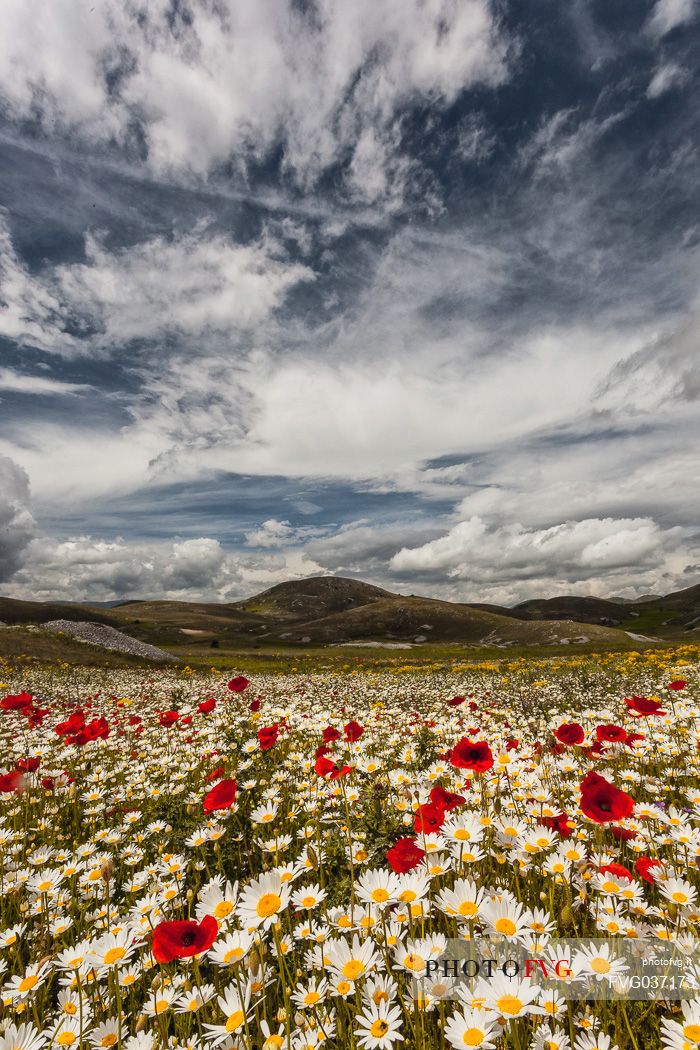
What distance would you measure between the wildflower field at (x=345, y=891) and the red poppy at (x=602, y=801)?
1 centimetres

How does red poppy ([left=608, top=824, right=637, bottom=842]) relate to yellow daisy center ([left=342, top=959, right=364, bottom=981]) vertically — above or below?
below

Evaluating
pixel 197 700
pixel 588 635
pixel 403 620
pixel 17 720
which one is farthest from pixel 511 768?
pixel 403 620

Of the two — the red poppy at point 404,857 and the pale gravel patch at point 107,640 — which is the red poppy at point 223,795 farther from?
the pale gravel patch at point 107,640

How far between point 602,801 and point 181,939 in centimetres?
237

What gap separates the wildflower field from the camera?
2436 millimetres

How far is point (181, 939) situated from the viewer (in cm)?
218

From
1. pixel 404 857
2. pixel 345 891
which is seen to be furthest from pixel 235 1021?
pixel 345 891

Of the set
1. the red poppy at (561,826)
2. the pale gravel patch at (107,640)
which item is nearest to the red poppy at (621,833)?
the red poppy at (561,826)

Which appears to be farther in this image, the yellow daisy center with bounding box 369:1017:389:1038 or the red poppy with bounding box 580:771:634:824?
the red poppy with bounding box 580:771:634:824

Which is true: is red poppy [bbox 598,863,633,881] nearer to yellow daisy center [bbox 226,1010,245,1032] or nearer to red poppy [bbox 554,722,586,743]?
red poppy [bbox 554,722,586,743]

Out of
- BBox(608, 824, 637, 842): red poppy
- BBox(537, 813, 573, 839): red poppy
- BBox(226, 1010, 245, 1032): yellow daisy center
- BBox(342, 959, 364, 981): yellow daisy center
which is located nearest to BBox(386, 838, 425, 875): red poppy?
BBox(342, 959, 364, 981): yellow daisy center

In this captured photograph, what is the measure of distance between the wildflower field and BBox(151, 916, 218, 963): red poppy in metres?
0.01

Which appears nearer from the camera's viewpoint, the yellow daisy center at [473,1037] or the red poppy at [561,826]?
the yellow daisy center at [473,1037]

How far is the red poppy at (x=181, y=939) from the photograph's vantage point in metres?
2.05
